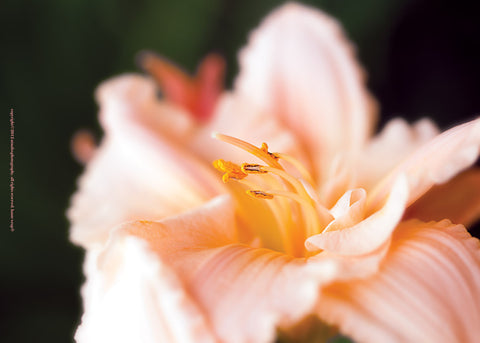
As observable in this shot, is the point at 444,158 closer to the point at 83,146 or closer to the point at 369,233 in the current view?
the point at 369,233

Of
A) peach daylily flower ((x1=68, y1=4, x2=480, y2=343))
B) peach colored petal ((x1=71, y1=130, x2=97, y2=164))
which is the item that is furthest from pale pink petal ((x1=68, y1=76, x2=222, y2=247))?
peach colored petal ((x1=71, y1=130, x2=97, y2=164))

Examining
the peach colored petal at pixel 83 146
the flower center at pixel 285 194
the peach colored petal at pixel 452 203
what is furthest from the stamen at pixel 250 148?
the peach colored petal at pixel 83 146

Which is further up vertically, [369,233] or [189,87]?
[189,87]

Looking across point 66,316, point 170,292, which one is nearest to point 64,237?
point 66,316

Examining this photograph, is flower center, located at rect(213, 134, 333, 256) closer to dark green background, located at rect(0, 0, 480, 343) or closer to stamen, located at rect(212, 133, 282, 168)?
stamen, located at rect(212, 133, 282, 168)

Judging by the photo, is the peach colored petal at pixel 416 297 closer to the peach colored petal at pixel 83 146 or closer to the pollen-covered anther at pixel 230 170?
the pollen-covered anther at pixel 230 170

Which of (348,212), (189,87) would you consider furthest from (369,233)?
(189,87)

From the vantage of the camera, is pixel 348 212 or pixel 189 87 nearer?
pixel 348 212
